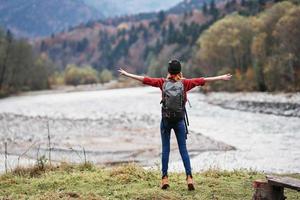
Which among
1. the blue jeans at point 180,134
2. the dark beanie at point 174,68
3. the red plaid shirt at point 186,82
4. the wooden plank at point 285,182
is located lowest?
the wooden plank at point 285,182

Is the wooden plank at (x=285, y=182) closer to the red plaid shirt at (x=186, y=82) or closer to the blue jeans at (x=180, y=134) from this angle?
the blue jeans at (x=180, y=134)

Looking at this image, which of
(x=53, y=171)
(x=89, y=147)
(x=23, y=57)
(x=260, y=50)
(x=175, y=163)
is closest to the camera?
(x=53, y=171)

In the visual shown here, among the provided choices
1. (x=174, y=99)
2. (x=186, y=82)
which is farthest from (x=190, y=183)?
(x=186, y=82)

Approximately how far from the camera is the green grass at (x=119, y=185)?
1020 centimetres

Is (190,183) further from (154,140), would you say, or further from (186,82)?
(154,140)

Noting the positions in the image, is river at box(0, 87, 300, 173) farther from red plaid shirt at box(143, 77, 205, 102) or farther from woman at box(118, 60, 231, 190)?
red plaid shirt at box(143, 77, 205, 102)

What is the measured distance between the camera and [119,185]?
1137 centimetres

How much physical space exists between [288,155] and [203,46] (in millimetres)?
Answer: 66121

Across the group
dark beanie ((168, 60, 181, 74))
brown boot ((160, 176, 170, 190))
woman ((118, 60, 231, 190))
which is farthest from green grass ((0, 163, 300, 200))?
dark beanie ((168, 60, 181, 74))

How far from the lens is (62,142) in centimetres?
2884

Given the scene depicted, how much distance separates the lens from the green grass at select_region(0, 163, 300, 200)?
1020cm

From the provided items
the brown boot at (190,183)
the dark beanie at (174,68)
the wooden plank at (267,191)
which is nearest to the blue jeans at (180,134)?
the brown boot at (190,183)

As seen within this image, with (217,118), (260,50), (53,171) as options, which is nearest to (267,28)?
(260,50)

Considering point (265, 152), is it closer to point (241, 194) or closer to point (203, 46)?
point (241, 194)
